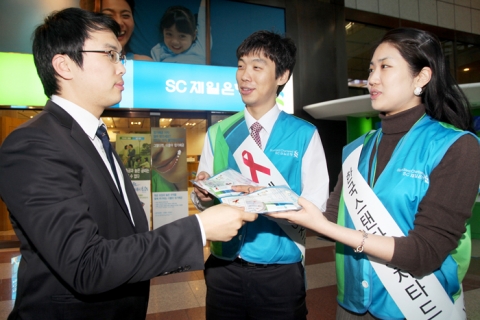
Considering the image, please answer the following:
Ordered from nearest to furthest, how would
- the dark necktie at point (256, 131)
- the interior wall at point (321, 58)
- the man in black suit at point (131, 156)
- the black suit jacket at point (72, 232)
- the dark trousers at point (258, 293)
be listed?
the black suit jacket at point (72, 232), the dark trousers at point (258, 293), the dark necktie at point (256, 131), the man in black suit at point (131, 156), the interior wall at point (321, 58)

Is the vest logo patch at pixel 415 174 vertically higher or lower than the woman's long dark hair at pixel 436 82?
lower

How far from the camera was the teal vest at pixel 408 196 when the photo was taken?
3.91 ft

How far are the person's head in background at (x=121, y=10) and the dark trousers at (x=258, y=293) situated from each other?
4.80 meters

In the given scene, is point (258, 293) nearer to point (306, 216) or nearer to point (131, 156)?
point (306, 216)

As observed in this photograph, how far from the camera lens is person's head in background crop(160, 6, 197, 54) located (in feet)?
18.8

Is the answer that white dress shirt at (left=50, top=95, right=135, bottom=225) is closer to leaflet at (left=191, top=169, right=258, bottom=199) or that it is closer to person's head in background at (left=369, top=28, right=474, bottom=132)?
leaflet at (left=191, top=169, right=258, bottom=199)

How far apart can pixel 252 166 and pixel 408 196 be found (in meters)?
0.81

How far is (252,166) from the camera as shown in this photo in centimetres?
177

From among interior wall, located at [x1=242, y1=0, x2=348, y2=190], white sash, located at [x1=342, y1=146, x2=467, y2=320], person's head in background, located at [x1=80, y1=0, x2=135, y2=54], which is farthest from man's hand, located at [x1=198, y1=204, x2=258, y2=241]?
Answer: interior wall, located at [x1=242, y1=0, x2=348, y2=190]

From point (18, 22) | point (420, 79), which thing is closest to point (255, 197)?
point (420, 79)

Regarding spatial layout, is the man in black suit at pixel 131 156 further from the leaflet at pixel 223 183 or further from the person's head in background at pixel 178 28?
the leaflet at pixel 223 183

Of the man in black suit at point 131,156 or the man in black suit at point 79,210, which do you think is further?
the man in black suit at point 131,156

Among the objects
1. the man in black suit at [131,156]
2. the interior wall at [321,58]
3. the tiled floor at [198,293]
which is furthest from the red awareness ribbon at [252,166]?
the interior wall at [321,58]

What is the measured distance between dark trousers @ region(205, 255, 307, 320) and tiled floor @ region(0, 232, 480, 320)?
1.52 metres
